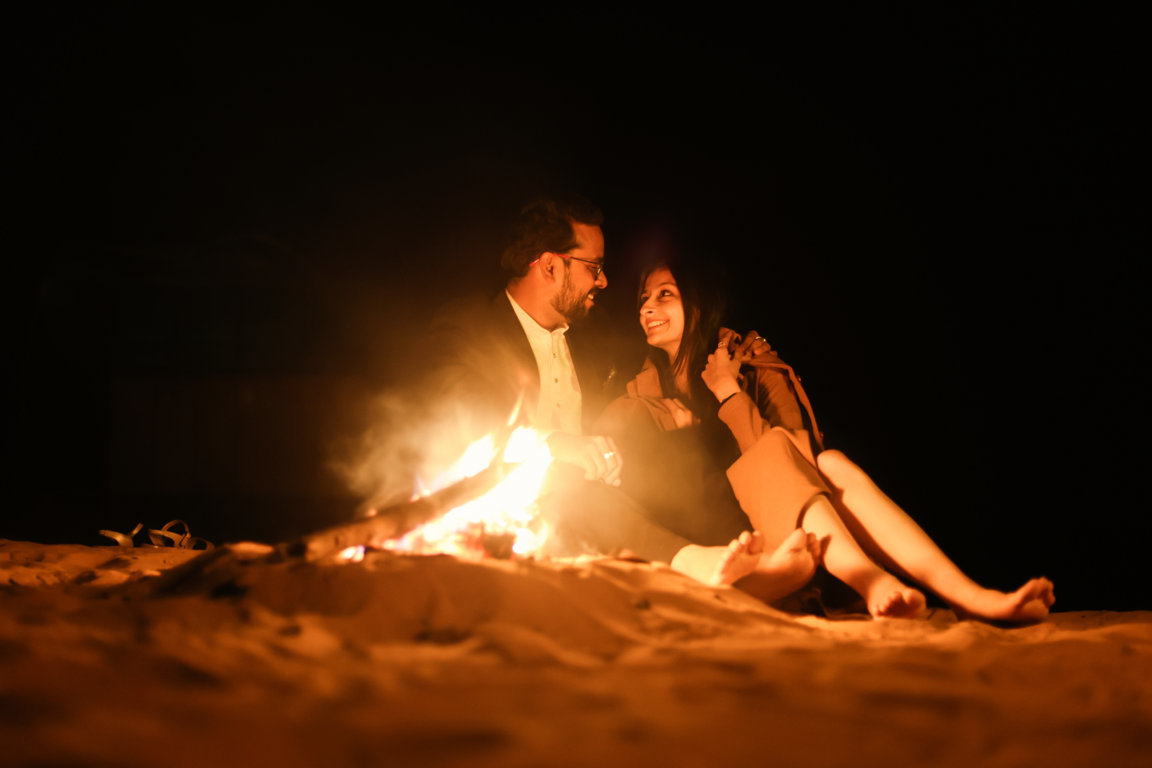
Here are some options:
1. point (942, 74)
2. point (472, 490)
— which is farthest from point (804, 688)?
point (942, 74)

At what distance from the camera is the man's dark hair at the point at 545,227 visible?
14.9 ft

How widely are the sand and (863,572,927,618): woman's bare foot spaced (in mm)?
259

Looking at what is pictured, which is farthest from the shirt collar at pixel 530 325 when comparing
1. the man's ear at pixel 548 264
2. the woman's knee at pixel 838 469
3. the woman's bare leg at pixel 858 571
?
the woman's bare leg at pixel 858 571

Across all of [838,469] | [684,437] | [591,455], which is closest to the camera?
[838,469]

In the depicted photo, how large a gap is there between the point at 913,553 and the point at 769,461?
813 millimetres

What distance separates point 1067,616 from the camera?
402 cm

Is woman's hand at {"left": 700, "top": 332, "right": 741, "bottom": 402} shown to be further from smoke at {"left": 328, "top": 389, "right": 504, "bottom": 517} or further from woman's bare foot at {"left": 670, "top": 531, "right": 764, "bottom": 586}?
smoke at {"left": 328, "top": 389, "right": 504, "bottom": 517}

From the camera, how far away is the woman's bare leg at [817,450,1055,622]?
2.80m

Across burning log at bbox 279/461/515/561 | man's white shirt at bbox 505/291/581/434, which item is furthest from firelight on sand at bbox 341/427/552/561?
man's white shirt at bbox 505/291/581/434

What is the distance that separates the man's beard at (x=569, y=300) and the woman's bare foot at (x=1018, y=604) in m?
2.78

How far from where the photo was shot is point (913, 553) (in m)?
3.24

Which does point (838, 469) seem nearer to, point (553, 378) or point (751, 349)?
point (751, 349)

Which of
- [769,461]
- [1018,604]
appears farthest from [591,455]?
[1018,604]

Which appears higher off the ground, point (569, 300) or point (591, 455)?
point (569, 300)
